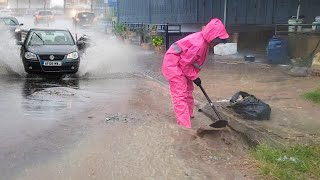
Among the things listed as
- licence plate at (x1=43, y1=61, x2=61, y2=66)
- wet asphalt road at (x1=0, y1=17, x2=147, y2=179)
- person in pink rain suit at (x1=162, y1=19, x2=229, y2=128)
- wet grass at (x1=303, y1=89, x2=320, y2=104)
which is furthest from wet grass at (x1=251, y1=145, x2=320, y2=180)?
licence plate at (x1=43, y1=61, x2=61, y2=66)

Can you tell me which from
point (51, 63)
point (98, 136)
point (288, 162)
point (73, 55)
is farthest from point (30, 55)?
point (288, 162)

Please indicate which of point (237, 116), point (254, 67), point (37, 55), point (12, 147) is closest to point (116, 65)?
point (37, 55)

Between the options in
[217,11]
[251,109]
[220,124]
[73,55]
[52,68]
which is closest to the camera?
[220,124]

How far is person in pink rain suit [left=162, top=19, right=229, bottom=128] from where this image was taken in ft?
20.0

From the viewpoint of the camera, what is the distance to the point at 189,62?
20.2 feet

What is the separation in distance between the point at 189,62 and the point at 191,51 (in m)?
0.17

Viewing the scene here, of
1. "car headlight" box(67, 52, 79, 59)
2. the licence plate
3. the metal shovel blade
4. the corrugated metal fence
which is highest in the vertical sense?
the corrugated metal fence

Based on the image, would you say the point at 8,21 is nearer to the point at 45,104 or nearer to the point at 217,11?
the point at 217,11

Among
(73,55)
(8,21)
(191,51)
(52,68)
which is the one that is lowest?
(52,68)

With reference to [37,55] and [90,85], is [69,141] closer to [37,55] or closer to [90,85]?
[90,85]

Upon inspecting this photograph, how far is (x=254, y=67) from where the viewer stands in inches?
518

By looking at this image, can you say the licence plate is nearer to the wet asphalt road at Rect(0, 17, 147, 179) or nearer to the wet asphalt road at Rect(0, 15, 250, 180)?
the wet asphalt road at Rect(0, 17, 147, 179)

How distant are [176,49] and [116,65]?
8256 millimetres

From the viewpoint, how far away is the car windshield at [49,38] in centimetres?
1191
